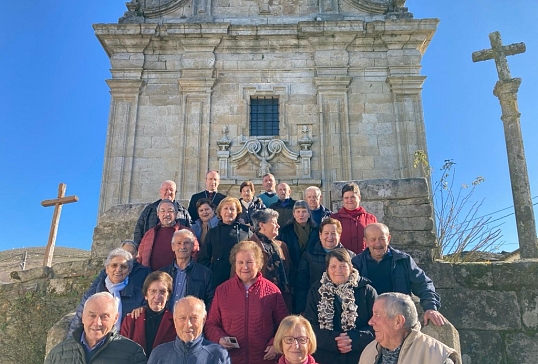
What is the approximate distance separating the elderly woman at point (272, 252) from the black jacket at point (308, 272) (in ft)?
0.39

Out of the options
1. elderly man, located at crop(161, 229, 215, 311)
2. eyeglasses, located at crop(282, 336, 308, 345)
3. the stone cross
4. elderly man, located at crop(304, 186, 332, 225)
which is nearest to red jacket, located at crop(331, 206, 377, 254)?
elderly man, located at crop(304, 186, 332, 225)

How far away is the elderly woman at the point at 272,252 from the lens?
4.12 meters

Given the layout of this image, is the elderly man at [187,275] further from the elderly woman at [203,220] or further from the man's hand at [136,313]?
the elderly woman at [203,220]

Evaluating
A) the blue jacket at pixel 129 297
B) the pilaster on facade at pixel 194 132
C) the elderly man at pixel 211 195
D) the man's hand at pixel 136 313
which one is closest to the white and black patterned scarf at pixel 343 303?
the man's hand at pixel 136 313

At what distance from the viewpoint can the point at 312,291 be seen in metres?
3.58

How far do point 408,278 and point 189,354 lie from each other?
193cm

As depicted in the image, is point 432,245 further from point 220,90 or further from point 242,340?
point 220,90

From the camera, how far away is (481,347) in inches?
194

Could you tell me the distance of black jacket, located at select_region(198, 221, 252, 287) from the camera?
4504mm

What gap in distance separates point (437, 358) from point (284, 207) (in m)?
3.26

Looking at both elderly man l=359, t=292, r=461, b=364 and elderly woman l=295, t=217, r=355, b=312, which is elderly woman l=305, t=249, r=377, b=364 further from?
elderly woman l=295, t=217, r=355, b=312

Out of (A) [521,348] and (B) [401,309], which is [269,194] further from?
(B) [401,309]

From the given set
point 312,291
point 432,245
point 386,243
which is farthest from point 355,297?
point 432,245

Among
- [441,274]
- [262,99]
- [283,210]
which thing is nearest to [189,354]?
[283,210]
